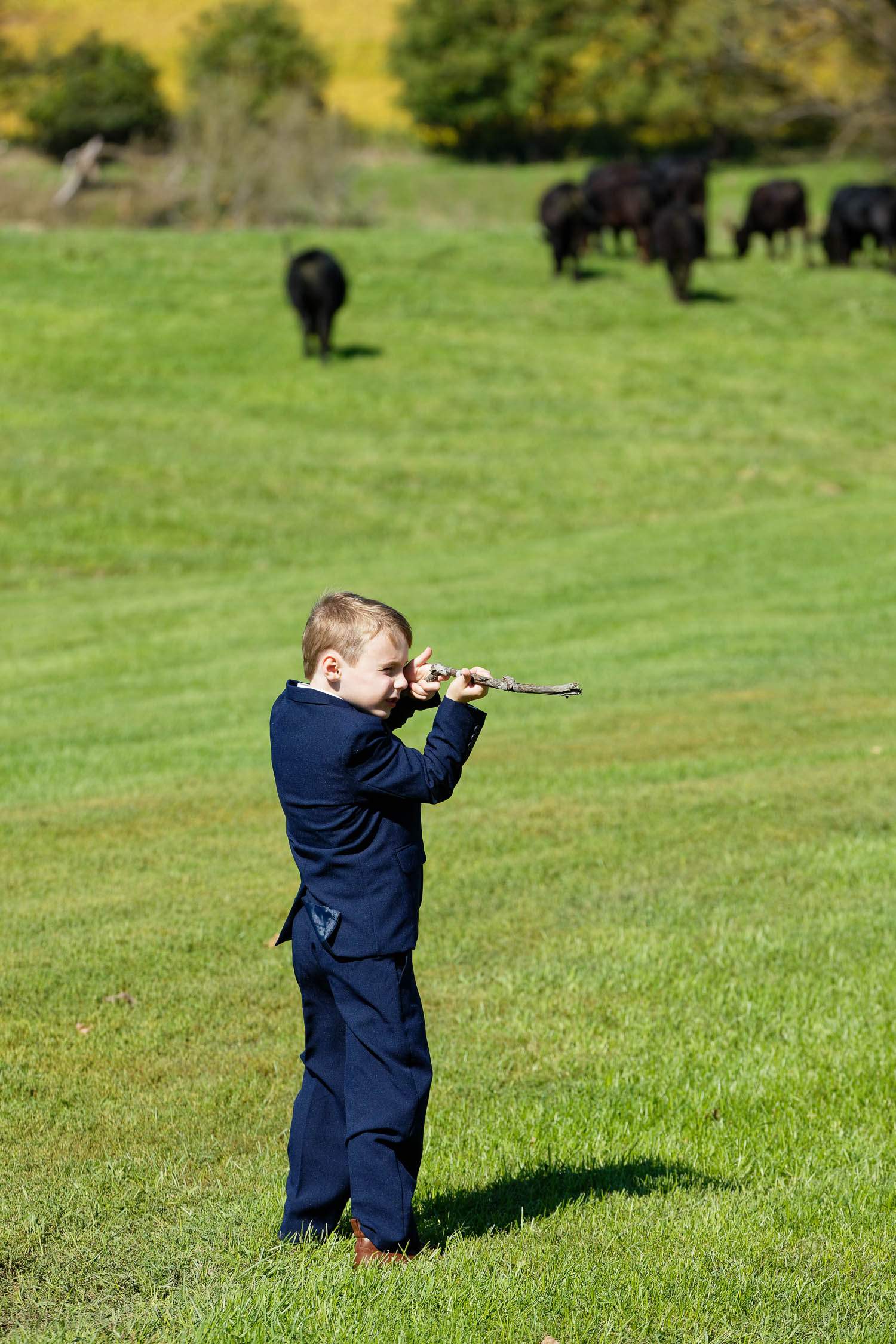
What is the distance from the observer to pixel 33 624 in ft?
53.1

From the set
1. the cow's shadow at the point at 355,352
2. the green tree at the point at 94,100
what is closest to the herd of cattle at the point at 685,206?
the cow's shadow at the point at 355,352

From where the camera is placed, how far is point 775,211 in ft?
132

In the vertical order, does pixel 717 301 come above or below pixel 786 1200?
above

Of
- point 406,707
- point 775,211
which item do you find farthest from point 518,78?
point 406,707

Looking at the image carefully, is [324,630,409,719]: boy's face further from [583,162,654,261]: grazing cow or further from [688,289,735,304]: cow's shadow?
[583,162,654,261]: grazing cow

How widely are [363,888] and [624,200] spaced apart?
1468 inches

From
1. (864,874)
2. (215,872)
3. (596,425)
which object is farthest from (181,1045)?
(596,425)

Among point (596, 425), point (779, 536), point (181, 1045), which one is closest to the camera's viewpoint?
point (181, 1045)

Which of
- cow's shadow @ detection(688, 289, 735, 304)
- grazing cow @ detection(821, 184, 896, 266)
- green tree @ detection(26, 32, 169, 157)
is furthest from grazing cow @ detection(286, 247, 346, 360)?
green tree @ detection(26, 32, 169, 157)

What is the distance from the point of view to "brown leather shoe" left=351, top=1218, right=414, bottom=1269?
12.0ft

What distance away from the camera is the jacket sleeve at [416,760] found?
11.9ft

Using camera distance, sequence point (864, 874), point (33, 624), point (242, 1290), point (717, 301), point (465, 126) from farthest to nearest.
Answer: point (465, 126)
point (717, 301)
point (33, 624)
point (864, 874)
point (242, 1290)

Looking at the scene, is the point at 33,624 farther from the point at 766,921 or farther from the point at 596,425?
the point at 596,425

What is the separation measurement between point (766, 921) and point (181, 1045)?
8.91ft
